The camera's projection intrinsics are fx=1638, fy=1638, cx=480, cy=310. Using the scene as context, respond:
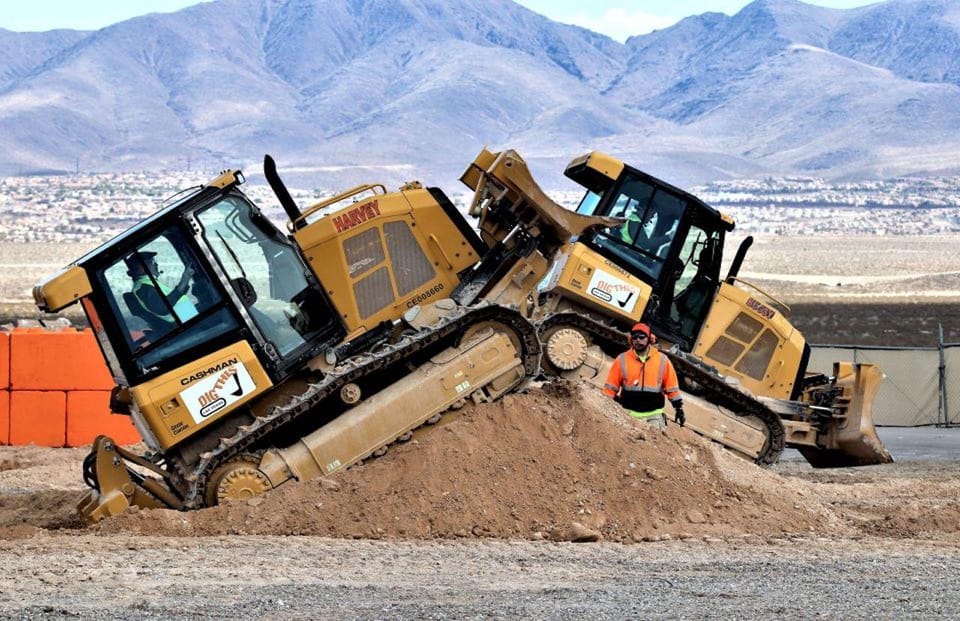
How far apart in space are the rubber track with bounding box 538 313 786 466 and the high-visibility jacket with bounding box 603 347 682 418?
197cm

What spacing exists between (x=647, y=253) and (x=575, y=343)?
5.34 ft

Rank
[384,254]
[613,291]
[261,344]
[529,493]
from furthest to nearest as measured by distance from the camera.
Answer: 1. [613,291]
2. [384,254]
3. [261,344]
4. [529,493]

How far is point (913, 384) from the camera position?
91.9ft

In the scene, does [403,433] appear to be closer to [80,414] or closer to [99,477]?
[99,477]

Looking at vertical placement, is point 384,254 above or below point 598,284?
above

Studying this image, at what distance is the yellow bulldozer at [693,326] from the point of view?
1750 cm

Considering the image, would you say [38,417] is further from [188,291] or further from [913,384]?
[913,384]

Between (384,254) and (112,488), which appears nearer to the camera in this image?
(112,488)

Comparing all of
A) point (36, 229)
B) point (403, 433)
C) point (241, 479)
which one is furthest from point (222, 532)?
point (36, 229)

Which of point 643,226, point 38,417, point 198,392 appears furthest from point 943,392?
point 198,392

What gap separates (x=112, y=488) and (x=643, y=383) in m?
4.95

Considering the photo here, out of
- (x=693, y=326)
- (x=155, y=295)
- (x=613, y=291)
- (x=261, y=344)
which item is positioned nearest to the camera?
(x=155, y=295)

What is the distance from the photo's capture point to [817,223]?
163 m

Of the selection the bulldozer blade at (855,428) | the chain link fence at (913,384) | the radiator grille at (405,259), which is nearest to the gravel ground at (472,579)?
the radiator grille at (405,259)
